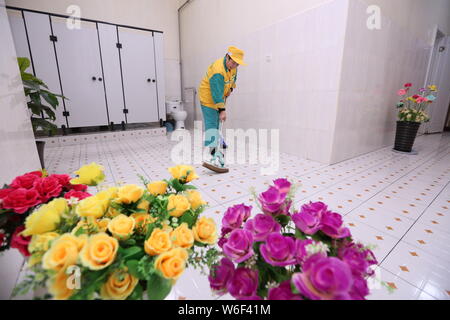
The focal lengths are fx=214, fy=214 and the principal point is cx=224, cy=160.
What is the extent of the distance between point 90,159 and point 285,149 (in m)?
3.13

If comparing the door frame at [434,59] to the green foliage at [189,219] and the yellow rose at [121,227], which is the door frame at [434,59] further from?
the yellow rose at [121,227]

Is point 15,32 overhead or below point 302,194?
overhead

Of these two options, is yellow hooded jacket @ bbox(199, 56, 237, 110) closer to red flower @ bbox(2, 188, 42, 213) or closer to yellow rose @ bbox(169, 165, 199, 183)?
yellow rose @ bbox(169, 165, 199, 183)

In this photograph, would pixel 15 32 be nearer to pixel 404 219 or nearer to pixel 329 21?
pixel 329 21

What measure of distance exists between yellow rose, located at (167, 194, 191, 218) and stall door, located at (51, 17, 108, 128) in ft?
15.8

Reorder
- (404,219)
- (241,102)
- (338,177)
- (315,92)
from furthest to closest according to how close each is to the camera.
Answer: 1. (241,102)
2. (315,92)
3. (338,177)
4. (404,219)

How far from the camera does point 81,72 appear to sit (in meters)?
4.23

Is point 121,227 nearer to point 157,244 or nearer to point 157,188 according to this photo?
point 157,244

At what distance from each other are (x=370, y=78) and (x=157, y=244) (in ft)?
13.2

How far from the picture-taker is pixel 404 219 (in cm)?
171

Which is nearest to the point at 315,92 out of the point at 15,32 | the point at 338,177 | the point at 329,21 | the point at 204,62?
the point at 329,21

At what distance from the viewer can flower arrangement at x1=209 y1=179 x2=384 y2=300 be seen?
1.24ft

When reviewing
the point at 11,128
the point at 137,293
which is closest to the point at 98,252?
the point at 137,293

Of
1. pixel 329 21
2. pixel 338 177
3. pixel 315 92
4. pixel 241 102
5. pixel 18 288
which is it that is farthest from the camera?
pixel 241 102
